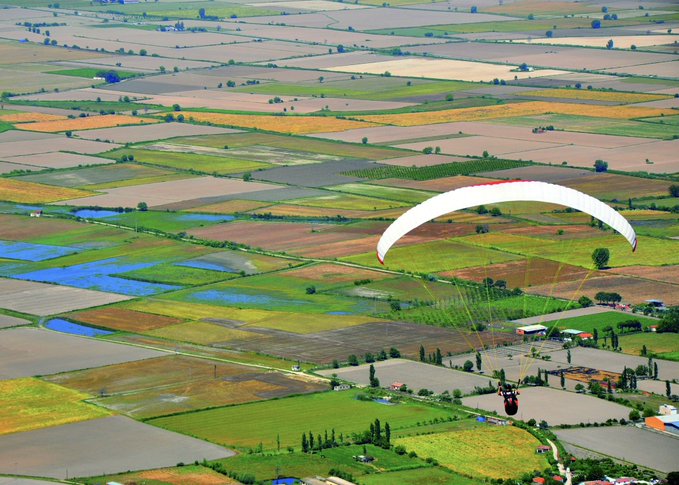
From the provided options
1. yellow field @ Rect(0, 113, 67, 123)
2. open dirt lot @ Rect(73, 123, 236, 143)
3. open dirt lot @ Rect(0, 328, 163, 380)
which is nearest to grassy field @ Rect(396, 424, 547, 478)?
open dirt lot @ Rect(0, 328, 163, 380)

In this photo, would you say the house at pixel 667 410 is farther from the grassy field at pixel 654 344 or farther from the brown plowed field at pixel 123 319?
the brown plowed field at pixel 123 319

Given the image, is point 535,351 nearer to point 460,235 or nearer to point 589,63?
point 460,235

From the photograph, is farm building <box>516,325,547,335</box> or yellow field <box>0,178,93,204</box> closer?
farm building <box>516,325,547,335</box>

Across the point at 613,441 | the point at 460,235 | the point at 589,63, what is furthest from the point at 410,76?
the point at 613,441

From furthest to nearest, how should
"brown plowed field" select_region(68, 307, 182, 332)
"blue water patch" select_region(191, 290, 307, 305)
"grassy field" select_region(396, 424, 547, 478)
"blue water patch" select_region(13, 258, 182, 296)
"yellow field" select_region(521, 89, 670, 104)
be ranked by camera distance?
"yellow field" select_region(521, 89, 670, 104), "blue water patch" select_region(13, 258, 182, 296), "blue water patch" select_region(191, 290, 307, 305), "brown plowed field" select_region(68, 307, 182, 332), "grassy field" select_region(396, 424, 547, 478)

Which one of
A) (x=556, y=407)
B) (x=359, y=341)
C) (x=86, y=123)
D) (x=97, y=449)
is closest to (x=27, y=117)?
(x=86, y=123)

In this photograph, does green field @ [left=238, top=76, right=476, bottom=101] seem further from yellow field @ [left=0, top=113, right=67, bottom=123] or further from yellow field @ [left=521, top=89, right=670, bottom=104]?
yellow field @ [left=0, top=113, right=67, bottom=123]

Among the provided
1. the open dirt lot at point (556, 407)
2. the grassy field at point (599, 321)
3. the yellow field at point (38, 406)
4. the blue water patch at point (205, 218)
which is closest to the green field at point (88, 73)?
the blue water patch at point (205, 218)
